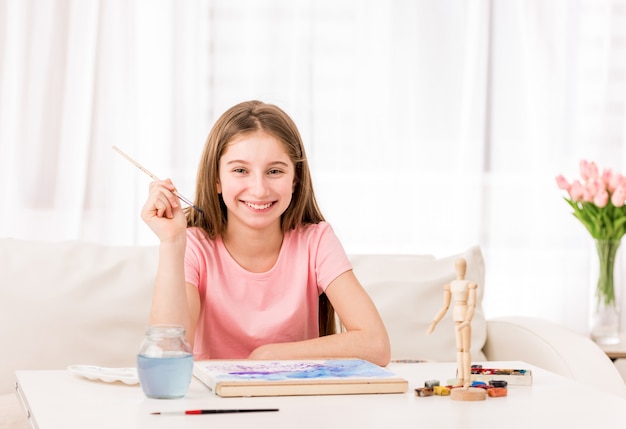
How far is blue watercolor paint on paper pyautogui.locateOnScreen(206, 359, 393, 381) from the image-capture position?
4.05 feet

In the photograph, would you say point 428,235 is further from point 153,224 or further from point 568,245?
point 153,224

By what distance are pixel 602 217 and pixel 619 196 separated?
0.10m

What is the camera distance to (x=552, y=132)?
3.43m

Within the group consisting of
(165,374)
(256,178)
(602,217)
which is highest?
(256,178)

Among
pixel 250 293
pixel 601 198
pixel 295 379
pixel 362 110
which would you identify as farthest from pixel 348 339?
pixel 362 110

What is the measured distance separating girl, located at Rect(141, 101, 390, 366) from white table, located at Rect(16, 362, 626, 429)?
18.1 inches

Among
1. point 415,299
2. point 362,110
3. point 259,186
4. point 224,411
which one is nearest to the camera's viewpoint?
point 224,411

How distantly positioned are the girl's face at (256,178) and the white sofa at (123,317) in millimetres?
403

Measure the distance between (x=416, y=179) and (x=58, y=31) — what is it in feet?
4.37

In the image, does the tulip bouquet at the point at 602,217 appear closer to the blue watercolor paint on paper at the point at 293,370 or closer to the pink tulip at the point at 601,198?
the pink tulip at the point at 601,198

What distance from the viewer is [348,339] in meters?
1.61

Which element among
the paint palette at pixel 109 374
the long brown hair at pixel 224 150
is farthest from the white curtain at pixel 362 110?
the paint palette at pixel 109 374

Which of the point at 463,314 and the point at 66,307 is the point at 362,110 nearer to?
the point at 66,307

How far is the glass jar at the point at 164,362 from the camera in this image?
1122mm
